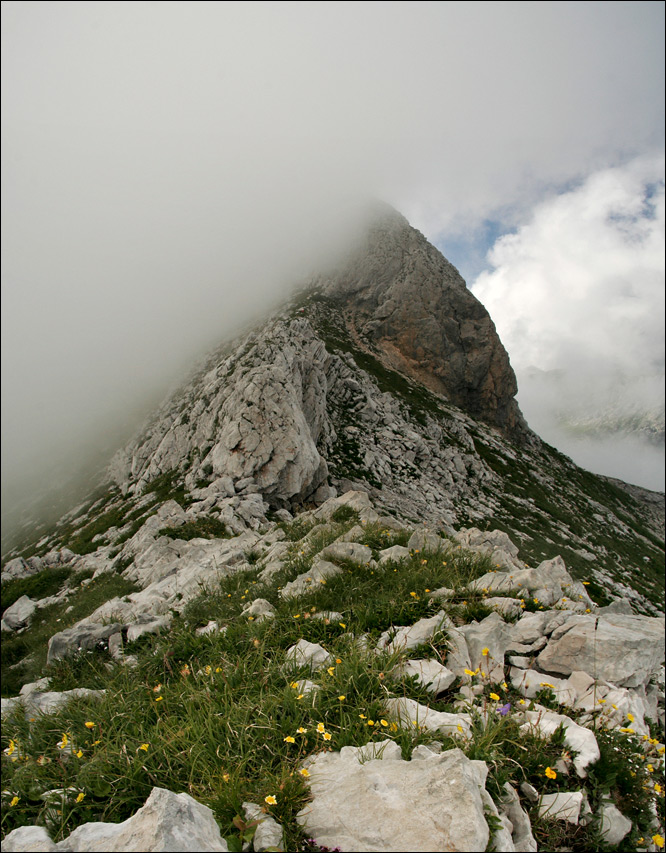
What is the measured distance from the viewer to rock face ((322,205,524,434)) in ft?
289

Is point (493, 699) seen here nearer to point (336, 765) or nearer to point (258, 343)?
point (336, 765)

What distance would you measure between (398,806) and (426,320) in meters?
93.1

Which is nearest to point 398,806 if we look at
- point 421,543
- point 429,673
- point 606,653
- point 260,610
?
point 429,673

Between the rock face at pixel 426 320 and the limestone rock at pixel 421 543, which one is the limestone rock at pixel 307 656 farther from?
the rock face at pixel 426 320

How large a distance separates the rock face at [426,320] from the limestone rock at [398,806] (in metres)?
84.0

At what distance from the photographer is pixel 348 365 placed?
197ft

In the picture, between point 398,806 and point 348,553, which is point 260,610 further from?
point 398,806

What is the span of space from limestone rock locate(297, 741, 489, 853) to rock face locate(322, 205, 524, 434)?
84.0 meters

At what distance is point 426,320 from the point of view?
292 feet

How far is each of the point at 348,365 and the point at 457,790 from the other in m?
59.0

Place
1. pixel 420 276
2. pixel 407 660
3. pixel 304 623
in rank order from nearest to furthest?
pixel 407 660
pixel 304 623
pixel 420 276

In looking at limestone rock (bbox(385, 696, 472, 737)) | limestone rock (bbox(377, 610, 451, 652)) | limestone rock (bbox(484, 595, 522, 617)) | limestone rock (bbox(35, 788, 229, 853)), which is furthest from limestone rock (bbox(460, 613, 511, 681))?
limestone rock (bbox(35, 788, 229, 853))

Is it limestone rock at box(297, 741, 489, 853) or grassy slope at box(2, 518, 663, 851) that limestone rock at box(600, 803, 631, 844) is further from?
limestone rock at box(297, 741, 489, 853)

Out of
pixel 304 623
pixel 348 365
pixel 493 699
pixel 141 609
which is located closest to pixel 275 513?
pixel 141 609
